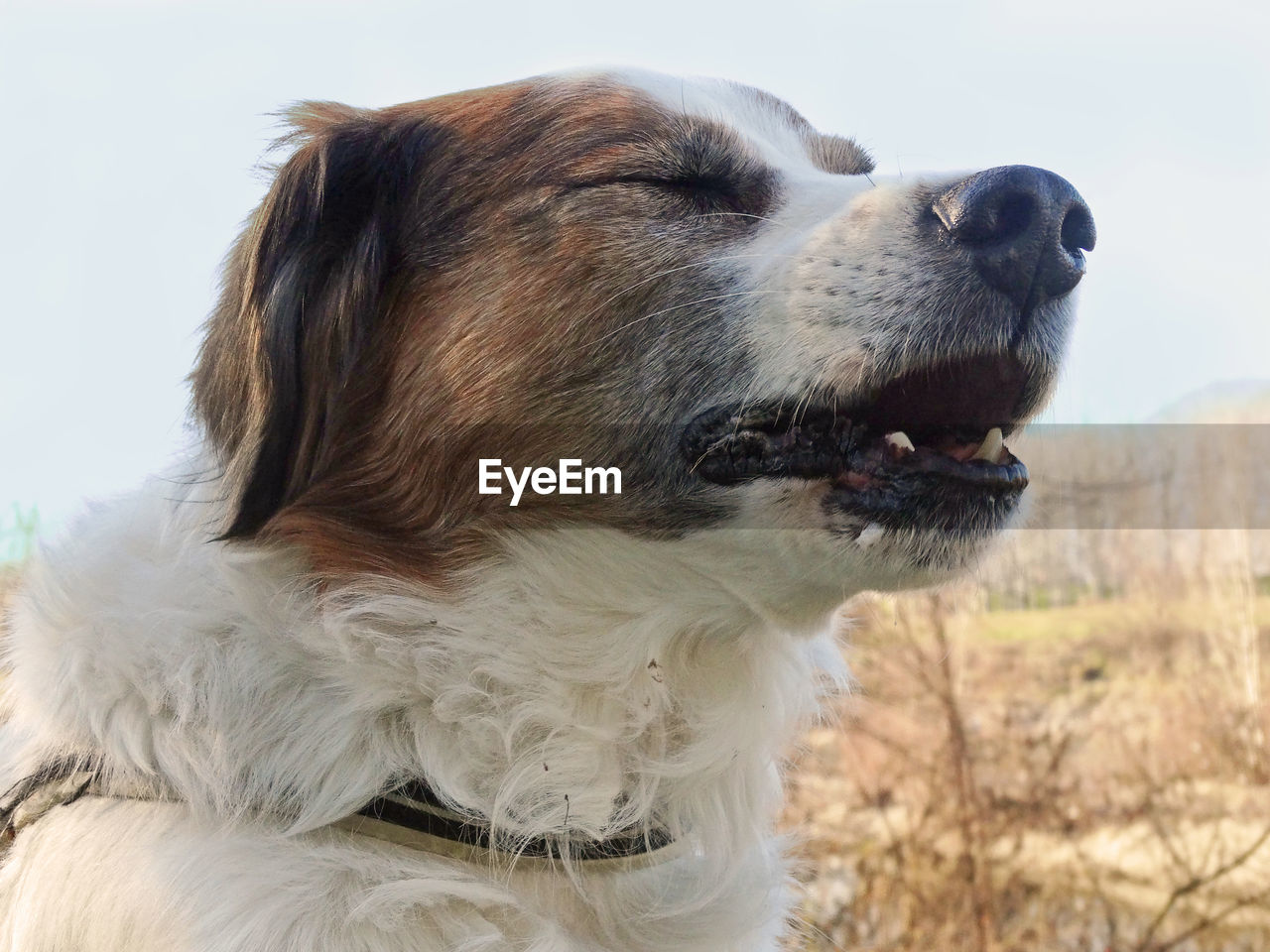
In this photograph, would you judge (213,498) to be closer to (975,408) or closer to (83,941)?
(83,941)

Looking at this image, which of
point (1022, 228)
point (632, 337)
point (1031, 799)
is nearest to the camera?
point (1022, 228)

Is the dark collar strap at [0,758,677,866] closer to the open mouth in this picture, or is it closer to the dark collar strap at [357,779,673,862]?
the dark collar strap at [357,779,673,862]

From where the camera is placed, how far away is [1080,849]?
4.82 metres

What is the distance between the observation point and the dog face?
1.89 m

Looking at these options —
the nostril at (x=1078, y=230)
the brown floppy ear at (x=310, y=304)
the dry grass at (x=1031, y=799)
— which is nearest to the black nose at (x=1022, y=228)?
the nostril at (x=1078, y=230)

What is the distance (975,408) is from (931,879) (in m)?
3.38

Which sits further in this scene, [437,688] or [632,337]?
[632,337]

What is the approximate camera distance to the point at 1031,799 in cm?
486

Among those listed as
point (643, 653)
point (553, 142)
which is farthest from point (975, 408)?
point (553, 142)

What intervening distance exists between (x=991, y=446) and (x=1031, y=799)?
11.1ft

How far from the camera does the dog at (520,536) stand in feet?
6.14

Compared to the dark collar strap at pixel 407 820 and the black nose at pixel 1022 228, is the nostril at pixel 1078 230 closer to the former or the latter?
the black nose at pixel 1022 228

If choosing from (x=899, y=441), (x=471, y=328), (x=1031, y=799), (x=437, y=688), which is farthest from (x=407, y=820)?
(x=1031, y=799)

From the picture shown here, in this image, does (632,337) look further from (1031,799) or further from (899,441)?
(1031,799)
